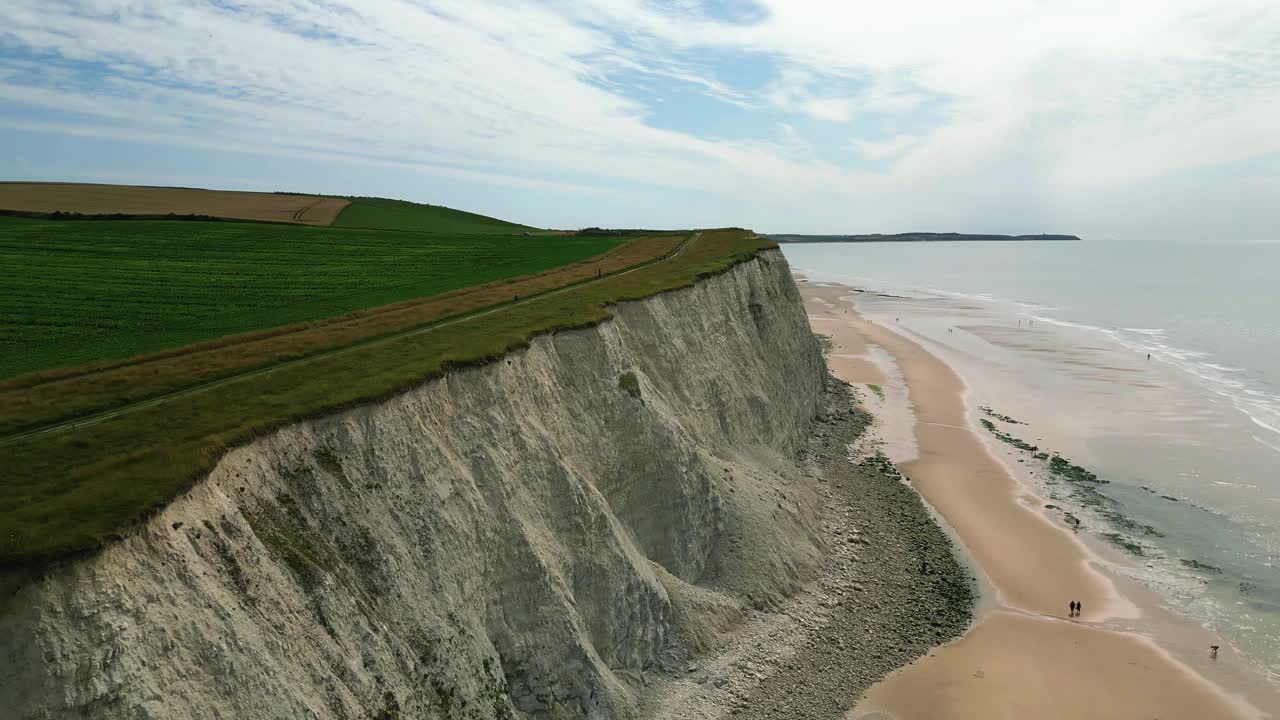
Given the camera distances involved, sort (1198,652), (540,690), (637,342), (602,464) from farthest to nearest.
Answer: (637,342)
(1198,652)
(602,464)
(540,690)

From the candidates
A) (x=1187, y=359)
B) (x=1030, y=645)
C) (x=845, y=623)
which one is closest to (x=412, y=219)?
(x=845, y=623)

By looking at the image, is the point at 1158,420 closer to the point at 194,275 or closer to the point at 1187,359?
the point at 1187,359

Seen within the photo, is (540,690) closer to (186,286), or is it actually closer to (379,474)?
(379,474)

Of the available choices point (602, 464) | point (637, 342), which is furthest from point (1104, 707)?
point (637, 342)

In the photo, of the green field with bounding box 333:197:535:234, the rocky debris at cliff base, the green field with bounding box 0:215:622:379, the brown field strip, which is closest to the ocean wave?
the rocky debris at cliff base

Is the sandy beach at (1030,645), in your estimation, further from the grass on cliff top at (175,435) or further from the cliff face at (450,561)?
the grass on cliff top at (175,435)

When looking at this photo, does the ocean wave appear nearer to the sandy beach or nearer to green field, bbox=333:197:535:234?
the sandy beach
